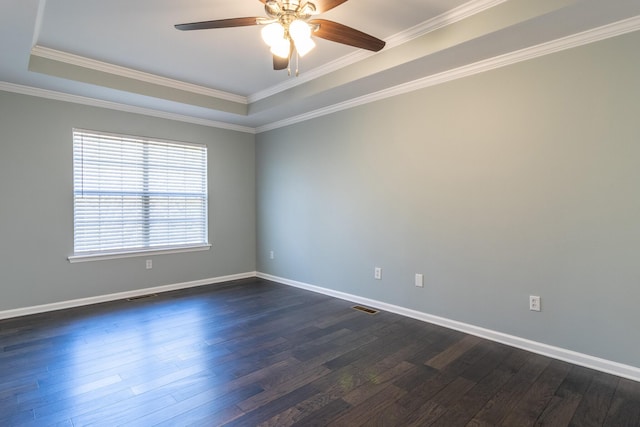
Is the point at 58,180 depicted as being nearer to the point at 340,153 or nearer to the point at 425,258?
the point at 340,153

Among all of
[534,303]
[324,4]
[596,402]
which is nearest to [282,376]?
[596,402]

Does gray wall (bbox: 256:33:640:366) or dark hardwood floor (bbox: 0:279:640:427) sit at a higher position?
gray wall (bbox: 256:33:640:366)

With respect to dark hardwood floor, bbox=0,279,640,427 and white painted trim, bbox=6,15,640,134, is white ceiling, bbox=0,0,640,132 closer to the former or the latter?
white painted trim, bbox=6,15,640,134

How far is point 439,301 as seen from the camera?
3352 mm

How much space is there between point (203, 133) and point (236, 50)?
199 centimetres

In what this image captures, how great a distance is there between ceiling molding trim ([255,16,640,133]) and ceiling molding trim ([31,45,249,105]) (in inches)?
50.8

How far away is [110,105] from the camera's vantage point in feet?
13.5

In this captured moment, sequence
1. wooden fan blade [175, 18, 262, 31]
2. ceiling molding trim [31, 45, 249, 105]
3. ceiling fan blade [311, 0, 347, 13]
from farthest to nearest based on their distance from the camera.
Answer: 1. ceiling molding trim [31, 45, 249, 105]
2. wooden fan blade [175, 18, 262, 31]
3. ceiling fan blade [311, 0, 347, 13]

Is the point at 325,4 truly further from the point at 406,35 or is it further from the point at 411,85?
the point at 411,85

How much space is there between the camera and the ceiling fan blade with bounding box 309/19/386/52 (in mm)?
2029

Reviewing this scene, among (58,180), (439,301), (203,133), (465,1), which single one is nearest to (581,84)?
(465,1)

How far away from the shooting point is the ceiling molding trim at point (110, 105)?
355 cm

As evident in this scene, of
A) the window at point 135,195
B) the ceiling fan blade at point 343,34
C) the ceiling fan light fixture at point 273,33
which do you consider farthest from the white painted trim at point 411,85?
the ceiling fan light fixture at point 273,33

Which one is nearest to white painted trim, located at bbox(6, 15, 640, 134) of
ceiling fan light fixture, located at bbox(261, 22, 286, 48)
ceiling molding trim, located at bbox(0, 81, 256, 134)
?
ceiling molding trim, located at bbox(0, 81, 256, 134)
